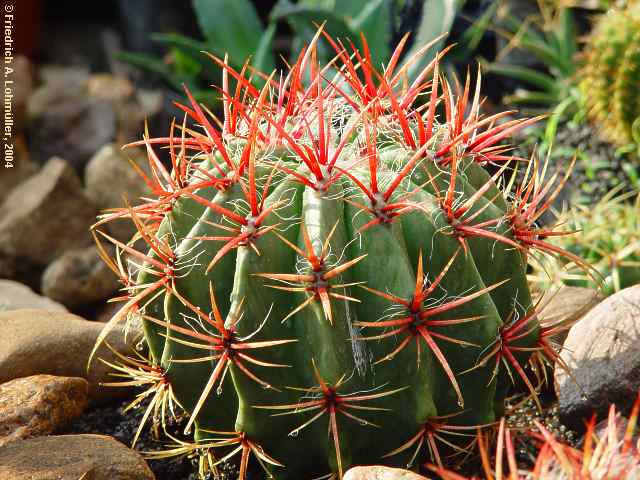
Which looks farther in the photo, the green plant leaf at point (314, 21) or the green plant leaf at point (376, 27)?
the green plant leaf at point (376, 27)

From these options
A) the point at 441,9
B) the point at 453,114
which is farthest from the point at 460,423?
the point at 441,9

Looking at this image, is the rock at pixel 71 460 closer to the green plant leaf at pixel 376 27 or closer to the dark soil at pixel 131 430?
the dark soil at pixel 131 430

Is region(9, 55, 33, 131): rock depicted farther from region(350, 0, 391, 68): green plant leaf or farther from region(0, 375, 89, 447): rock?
region(0, 375, 89, 447): rock

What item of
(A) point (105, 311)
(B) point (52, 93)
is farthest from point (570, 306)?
(B) point (52, 93)

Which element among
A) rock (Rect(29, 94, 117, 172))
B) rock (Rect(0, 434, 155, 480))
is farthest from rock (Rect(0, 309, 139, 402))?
rock (Rect(29, 94, 117, 172))

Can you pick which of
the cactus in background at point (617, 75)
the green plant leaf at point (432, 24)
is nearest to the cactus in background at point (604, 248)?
the cactus in background at point (617, 75)
